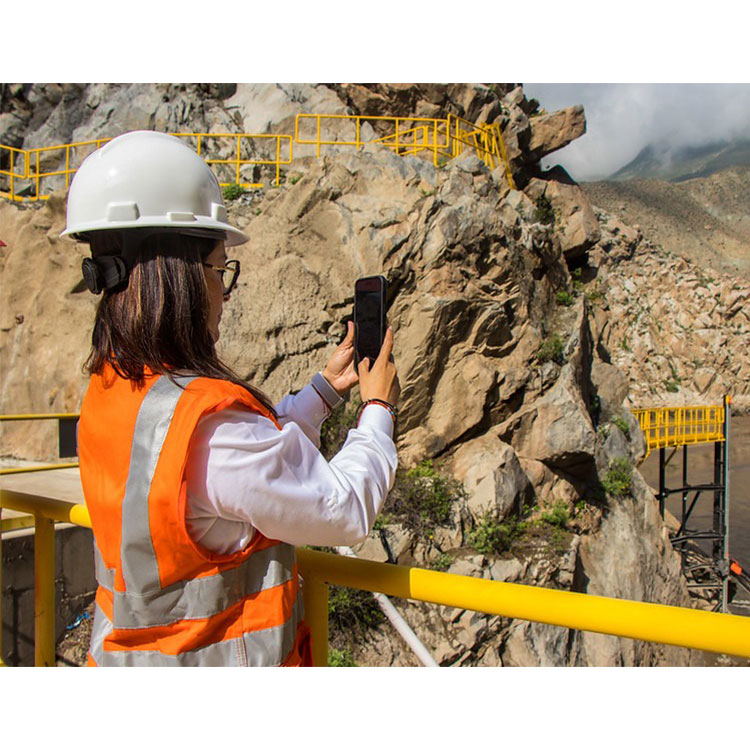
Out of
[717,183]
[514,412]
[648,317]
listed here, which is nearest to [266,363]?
[514,412]

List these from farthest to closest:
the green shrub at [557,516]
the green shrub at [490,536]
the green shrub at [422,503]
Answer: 1. the green shrub at [557,516]
2. the green shrub at [490,536]
3. the green shrub at [422,503]

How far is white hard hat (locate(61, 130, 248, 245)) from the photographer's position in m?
1.30

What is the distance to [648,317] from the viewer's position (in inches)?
1836

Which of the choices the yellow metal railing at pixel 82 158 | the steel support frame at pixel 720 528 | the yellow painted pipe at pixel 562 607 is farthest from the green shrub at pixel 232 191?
the steel support frame at pixel 720 528

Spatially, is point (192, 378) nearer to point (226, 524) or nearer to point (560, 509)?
point (226, 524)

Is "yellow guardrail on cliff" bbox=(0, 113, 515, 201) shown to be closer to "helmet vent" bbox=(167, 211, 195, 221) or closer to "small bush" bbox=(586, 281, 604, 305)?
"small bush" bbox=(586, 281, 604, 305)

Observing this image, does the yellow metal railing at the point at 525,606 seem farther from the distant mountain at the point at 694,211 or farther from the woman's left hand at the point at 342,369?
the distant mountain at the point at 694,211

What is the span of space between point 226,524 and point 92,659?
1.70 ft

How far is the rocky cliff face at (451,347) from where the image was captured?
7984 millimetres

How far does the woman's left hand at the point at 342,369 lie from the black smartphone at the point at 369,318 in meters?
0.23

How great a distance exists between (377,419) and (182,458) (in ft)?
1.49

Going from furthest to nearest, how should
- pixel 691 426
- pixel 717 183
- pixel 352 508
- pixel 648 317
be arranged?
pixel 717 183 < pixel 648 317 < pixel 691 426 < pixel 352 508

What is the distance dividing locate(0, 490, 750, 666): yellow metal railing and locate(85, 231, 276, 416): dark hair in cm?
55

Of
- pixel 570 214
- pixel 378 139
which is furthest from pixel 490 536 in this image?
pixel 570 214
